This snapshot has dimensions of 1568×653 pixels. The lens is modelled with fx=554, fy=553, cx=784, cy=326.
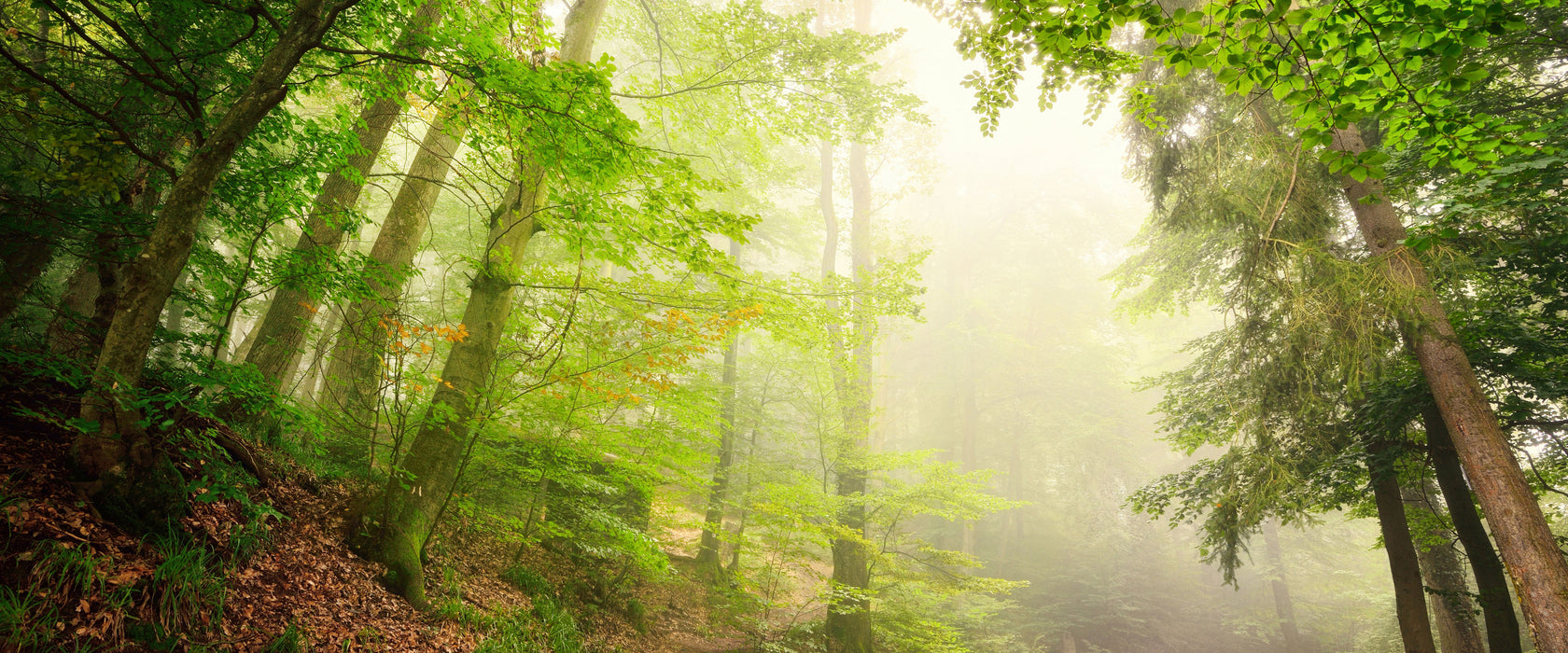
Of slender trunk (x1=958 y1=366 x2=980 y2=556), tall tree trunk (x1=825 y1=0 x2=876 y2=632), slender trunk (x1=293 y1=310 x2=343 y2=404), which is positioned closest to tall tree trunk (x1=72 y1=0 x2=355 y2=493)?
slender trunk (x1=293 y1=310 x2=343 y2=404)

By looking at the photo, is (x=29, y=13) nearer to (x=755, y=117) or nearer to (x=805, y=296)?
(x=755, y=117)

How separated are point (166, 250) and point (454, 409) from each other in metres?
2.51

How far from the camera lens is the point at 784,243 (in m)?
17.2

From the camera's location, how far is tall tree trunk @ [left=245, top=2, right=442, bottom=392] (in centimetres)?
361

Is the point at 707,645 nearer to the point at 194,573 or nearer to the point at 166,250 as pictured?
the point at 194,573

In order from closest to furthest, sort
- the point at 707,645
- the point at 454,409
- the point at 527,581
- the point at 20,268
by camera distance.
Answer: the point at 20,268
the point at 454,409
the point at 527,581
the point at 707,645

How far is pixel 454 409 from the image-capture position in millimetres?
4680

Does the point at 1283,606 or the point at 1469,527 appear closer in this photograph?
the point at 1469,527

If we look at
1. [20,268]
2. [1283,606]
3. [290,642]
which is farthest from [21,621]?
[1283,606]

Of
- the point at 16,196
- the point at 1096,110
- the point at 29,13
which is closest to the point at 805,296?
the point at 1096,110

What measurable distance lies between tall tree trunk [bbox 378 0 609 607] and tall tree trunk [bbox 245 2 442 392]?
1047 mm

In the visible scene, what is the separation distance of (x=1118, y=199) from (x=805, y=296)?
91.9ft

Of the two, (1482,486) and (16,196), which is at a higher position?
(1482,486)

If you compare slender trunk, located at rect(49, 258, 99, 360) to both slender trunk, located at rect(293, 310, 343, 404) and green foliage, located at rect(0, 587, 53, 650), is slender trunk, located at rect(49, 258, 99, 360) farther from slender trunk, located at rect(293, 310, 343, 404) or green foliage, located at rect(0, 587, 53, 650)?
slender trunk, located at rect(293, 310, 343, 404)
